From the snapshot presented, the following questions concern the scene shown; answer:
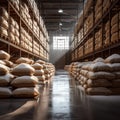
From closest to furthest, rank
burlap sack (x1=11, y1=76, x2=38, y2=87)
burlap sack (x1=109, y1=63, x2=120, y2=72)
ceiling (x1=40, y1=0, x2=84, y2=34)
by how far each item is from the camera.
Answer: burlap sack (x1=11, y1=76, x2=38, y2=87)
burlap sack (x1=109, y1=63, x2=120, y2=72)
ceiling (x1=40, y1=0, x2=84, y2=34)

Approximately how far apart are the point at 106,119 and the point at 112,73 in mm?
3481

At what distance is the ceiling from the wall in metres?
4.21

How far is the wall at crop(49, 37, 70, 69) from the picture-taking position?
40125 millimetres

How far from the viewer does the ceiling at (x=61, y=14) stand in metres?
23.9

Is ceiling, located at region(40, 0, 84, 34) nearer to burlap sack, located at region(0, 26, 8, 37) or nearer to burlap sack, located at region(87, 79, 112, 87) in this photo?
burlap sack, located at region(0, 26, 8, 37)

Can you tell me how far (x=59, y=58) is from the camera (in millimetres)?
40281

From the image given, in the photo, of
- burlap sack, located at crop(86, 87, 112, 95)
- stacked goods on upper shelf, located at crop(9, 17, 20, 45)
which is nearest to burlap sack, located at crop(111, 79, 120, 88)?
burlap sack, located at crop(86, 87, 112, 95)

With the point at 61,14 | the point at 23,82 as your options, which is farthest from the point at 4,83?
the point at 61,14

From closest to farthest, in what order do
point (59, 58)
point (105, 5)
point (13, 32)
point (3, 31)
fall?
point (3, 31) < point (13, 32) < point (105, 5) < point (59, 58)

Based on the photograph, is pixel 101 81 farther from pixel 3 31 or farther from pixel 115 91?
pixel 3 31

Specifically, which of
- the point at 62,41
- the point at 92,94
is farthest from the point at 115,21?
the point at 62,41

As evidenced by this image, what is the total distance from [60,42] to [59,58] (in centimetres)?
281

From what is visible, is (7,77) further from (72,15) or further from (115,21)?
(72,15)

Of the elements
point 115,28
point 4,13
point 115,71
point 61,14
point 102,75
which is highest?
point 61,14
